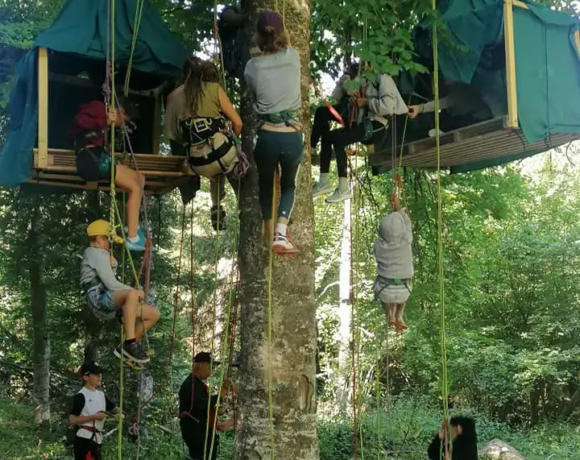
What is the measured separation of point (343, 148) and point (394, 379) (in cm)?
1239

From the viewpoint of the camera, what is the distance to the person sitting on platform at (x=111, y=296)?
142 inches

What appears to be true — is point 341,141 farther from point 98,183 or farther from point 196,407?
point 196,407

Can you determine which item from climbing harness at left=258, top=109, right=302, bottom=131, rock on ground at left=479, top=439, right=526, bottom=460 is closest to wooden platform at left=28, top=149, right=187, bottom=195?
climbing harness at left=258, top=109, right=302, bottom=131

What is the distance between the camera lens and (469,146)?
532 cm

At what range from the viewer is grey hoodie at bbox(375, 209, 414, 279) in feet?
14.3

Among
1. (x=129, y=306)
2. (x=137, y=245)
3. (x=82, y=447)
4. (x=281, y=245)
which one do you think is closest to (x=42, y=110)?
(x=137, y=245)

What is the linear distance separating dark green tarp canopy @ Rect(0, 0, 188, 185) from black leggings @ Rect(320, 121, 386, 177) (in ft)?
3.99

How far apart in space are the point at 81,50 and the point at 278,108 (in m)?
1.78

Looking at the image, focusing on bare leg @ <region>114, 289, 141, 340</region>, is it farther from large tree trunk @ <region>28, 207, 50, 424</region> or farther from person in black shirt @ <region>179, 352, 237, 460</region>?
large tree trunk @ <region>28, 207, 50, 424</region>

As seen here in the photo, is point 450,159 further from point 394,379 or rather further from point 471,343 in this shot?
point 394,379

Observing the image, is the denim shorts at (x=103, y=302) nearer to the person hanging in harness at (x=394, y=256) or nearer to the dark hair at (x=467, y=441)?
the person hanging in harness at (x=394, y=256)

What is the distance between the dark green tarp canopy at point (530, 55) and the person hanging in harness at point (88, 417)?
337cm

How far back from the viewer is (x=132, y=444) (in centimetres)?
760

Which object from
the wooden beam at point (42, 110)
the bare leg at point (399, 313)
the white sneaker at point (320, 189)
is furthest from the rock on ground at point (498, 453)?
the wooden beam at point (42, 110)
